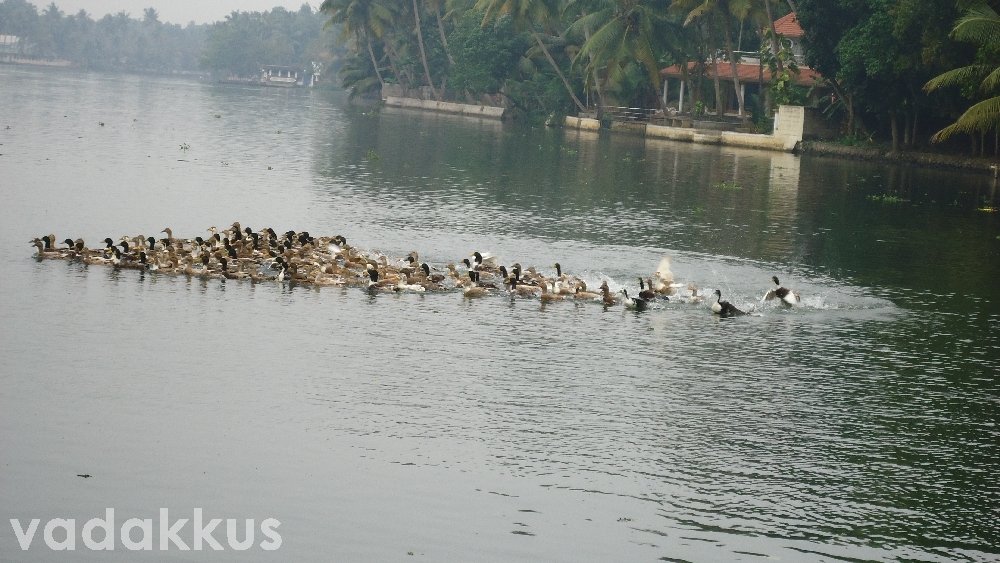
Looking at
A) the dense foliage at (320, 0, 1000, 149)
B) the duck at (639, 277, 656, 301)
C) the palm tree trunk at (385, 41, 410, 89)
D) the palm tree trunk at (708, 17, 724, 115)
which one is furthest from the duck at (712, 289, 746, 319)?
the palm tree trunk at (385, 41, 410, 89)

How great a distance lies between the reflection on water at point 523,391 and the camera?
15812mm

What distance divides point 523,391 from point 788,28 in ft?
211

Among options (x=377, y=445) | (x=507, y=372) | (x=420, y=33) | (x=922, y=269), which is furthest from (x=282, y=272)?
(x=420, y=33)

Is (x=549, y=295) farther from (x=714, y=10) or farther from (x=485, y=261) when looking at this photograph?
(x=714, y=10)

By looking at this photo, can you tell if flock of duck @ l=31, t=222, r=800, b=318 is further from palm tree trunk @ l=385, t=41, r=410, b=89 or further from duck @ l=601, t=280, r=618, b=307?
palm tree trunk @ l=385, t=41, r=410, b=89

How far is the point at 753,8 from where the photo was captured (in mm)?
73250

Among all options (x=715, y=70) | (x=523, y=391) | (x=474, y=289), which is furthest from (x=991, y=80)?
(x=715, y=70)

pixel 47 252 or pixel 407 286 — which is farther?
pixel 47 252

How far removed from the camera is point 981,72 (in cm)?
5022

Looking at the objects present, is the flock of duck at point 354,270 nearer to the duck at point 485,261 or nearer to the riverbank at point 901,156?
the duck at point 485,261

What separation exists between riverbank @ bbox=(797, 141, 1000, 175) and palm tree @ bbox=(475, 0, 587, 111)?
22.6m

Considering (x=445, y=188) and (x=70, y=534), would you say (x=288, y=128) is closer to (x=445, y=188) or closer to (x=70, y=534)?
(x=445, y=188)

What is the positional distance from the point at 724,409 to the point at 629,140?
198 feet

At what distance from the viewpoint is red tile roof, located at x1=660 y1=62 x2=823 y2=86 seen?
7701 centimetres
